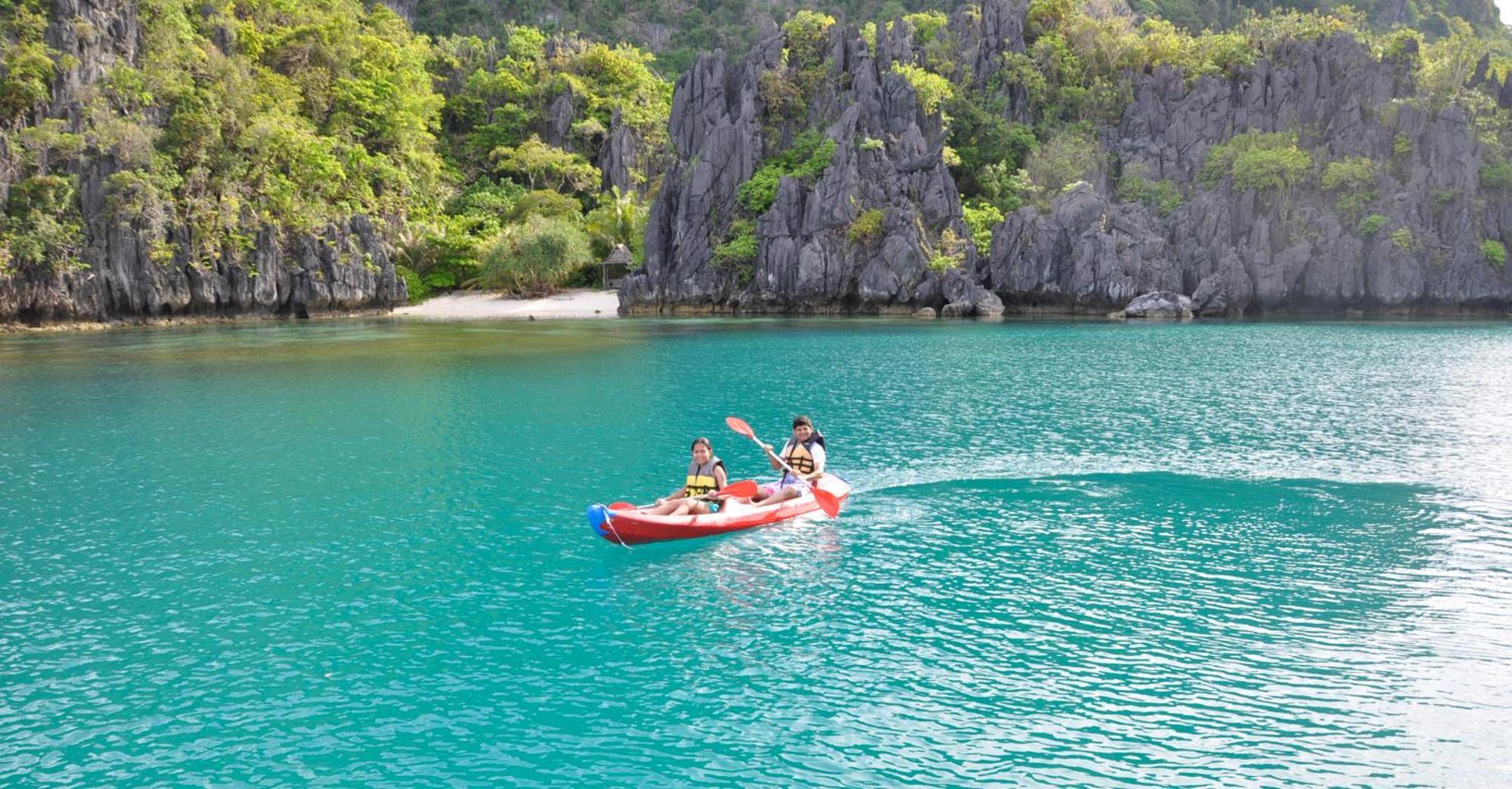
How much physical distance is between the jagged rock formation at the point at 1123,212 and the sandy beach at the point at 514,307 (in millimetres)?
4048

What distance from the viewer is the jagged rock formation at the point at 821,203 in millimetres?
75500

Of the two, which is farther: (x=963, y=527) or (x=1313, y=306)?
(x=1313, y=306)

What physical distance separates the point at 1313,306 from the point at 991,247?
24973mm

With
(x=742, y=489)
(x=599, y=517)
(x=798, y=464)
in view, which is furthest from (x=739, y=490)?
(x=599, y=517)

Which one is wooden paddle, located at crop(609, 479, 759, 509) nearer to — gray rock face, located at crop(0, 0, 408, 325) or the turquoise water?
the turquoise water

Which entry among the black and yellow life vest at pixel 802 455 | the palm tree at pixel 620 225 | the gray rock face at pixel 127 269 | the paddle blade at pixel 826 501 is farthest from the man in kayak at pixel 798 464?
the palm tree at pixel 620 225

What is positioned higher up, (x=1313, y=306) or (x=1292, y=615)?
(x=1313, y=306)

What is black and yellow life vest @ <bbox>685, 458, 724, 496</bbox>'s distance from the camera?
57.6ft

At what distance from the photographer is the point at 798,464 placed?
1906cm

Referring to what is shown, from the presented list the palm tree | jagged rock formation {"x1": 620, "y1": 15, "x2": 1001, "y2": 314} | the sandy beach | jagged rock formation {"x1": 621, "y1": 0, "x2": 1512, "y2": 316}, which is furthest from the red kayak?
the palm tree

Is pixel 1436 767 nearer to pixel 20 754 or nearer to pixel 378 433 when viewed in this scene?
pixel 20 754

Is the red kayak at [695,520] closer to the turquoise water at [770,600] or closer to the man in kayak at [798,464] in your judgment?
the man in kayak at [798,464]

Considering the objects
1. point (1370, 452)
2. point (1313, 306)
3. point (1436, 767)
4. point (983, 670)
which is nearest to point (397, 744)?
point (983, 670)

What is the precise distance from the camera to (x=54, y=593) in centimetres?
1443
